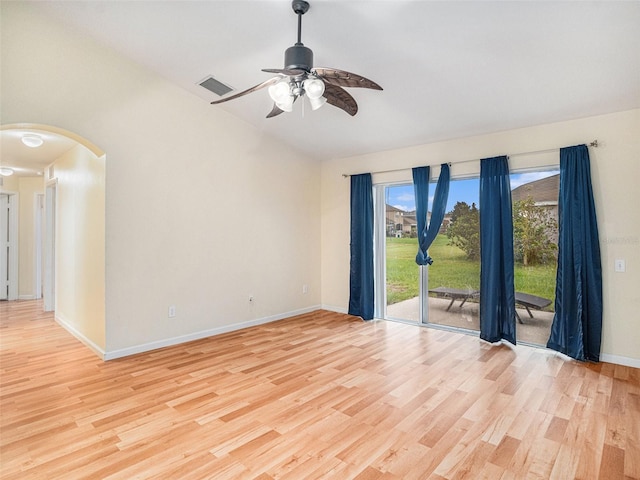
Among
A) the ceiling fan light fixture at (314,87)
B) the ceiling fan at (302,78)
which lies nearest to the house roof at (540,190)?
the ceiling fan at (302,78)

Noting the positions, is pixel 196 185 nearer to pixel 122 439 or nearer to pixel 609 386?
pixel 122 439

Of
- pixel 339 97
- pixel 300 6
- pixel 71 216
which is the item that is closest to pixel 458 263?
pixel 339 97

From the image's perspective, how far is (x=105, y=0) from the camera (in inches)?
112

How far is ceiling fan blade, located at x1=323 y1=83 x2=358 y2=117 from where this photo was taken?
263cm

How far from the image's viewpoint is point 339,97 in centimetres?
274

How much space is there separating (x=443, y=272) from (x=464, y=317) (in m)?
0.67

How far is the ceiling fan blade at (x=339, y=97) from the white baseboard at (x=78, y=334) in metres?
3.50

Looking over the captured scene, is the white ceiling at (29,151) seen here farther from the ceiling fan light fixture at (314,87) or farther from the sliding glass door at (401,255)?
the sliding glass door at (401,255)

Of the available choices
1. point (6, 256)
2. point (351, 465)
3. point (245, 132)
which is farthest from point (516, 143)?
point (6, 256)

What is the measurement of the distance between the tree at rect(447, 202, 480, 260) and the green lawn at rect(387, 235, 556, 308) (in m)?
0.08

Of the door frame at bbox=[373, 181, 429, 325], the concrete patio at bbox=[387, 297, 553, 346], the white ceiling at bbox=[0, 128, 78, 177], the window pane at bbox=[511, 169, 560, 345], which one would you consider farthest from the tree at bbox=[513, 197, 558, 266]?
the white ceiling at bbox=[0, 128, 78, 177]

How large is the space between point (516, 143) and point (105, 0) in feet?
14.7

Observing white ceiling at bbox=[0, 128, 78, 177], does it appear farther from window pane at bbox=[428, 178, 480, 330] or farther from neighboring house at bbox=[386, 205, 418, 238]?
window pane at bbox=[428, 178, 480, 330]

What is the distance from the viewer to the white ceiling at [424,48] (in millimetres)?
2492
